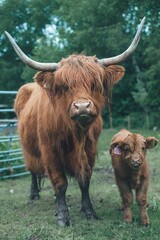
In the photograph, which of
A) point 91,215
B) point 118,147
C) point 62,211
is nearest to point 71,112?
point 118,147

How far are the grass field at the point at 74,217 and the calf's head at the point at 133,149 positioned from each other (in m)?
0.66

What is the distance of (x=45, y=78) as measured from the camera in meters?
4.92

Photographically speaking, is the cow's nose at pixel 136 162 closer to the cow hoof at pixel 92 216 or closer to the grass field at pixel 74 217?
the grass field at pixel 74 217

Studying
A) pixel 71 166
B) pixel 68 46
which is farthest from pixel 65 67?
pixel 68 46

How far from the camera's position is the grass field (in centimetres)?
459

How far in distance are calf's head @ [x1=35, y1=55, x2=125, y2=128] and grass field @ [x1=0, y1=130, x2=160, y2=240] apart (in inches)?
43.6

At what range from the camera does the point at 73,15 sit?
2798 cm

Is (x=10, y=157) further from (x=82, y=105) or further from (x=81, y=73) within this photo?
(x=82, y=105)

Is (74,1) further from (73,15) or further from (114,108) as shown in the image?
(114,108)

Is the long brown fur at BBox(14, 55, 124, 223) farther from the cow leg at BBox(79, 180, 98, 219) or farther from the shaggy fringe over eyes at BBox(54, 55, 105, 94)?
the cow leg at BBox(79, 180, 98, 219)

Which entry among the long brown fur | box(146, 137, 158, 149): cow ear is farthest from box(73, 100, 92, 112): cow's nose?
box(146, 137, 158, 149): cow ear

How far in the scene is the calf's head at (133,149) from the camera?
185 inches

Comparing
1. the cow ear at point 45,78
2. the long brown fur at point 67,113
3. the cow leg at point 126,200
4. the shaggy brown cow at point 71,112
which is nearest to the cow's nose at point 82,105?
the shaggy brown cow at point 71,112

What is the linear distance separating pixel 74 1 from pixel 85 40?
9.71 ft
